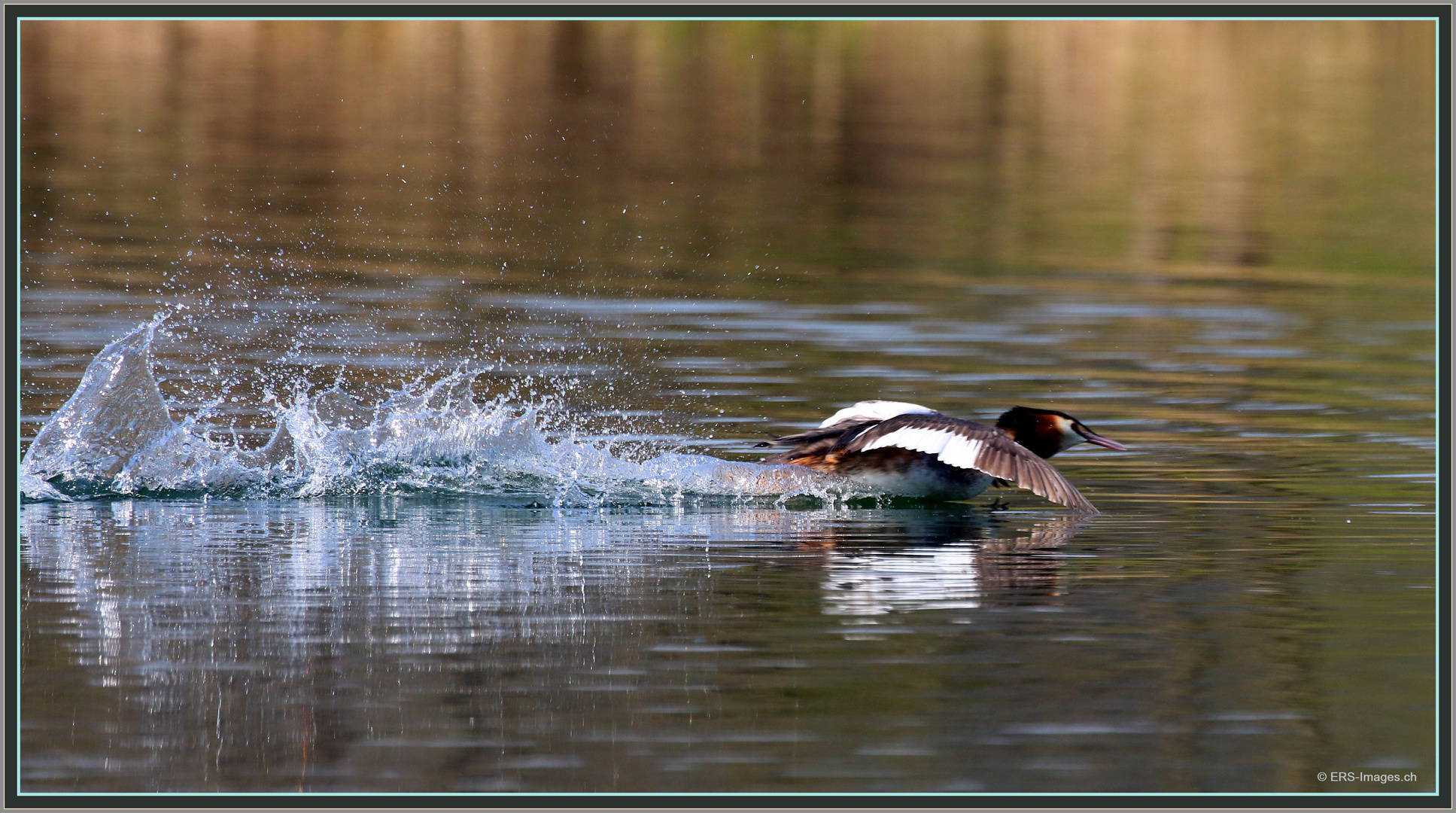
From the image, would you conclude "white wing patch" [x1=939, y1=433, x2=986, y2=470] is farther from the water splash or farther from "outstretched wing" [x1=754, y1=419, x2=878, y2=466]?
the water splash

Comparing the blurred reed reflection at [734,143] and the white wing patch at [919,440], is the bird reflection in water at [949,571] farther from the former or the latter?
the blurred reed reflection at [734,143]

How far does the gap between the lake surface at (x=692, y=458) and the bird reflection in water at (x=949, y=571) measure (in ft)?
0.13

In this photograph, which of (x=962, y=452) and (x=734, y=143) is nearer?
(x=962, y=452)

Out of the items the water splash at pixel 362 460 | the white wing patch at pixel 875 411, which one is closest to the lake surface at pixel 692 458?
the water splash at pixel 362 460

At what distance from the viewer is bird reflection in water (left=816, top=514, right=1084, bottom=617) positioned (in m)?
7.68

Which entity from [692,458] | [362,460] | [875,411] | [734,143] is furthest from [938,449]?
[734,143]

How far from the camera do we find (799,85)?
1363 inches

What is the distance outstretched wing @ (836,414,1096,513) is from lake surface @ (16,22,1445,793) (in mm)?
331

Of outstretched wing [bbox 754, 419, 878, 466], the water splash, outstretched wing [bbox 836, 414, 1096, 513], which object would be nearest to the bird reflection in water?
outstretched wing [bbox 836, 414, 1096, 513]

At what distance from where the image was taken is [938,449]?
381 inches

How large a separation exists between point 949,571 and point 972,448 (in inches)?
58.1

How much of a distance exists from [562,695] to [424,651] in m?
0.74

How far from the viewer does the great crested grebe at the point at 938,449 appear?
373 inches

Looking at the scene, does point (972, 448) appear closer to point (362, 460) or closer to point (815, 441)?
point (815, 441)
